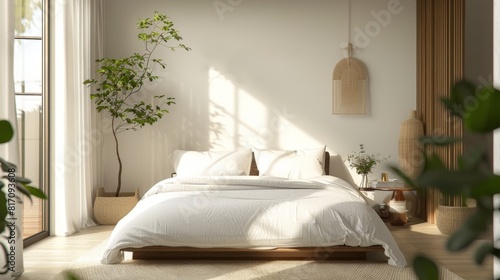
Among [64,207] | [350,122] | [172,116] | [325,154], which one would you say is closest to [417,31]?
[350,122]

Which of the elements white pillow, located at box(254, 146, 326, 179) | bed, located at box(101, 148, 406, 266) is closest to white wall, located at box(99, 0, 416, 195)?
white pillow, located at box(254, 146, 326, 179)

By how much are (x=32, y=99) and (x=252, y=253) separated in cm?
238

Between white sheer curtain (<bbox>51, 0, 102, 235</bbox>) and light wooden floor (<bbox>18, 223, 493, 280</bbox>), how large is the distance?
0.88 ft

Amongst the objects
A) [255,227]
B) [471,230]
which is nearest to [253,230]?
[255,227]

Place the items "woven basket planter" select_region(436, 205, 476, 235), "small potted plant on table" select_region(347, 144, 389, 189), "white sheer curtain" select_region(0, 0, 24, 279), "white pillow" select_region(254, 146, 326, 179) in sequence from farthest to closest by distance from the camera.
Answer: "small potted plant on table" select_region(347, 144, 389, 189)
"white pillow" select_region(254, 146, 326, 179)
"woven basket planter" select_region(436, 205, 476, 235)
"white sheer curtain" select_region(0, 0, 24, 279)

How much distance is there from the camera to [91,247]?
5.08 m

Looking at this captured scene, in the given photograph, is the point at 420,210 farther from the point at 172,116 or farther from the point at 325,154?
the point at 172,116

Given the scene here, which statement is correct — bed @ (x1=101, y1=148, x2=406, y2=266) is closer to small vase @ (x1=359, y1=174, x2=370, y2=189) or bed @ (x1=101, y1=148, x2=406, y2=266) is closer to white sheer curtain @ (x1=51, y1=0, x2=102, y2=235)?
white sheer curtain @ (x1=51, y1=0, x2=102, y2=235)

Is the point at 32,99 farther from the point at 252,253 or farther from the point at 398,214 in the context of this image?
the point at 398,214

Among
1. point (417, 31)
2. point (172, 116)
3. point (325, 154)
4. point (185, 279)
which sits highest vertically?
point (417, 31)

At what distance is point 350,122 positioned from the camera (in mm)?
6738

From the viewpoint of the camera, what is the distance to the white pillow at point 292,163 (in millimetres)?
6074

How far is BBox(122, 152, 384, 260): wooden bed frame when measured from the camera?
14.1 feet

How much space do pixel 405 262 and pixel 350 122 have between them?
2635 millimetres
